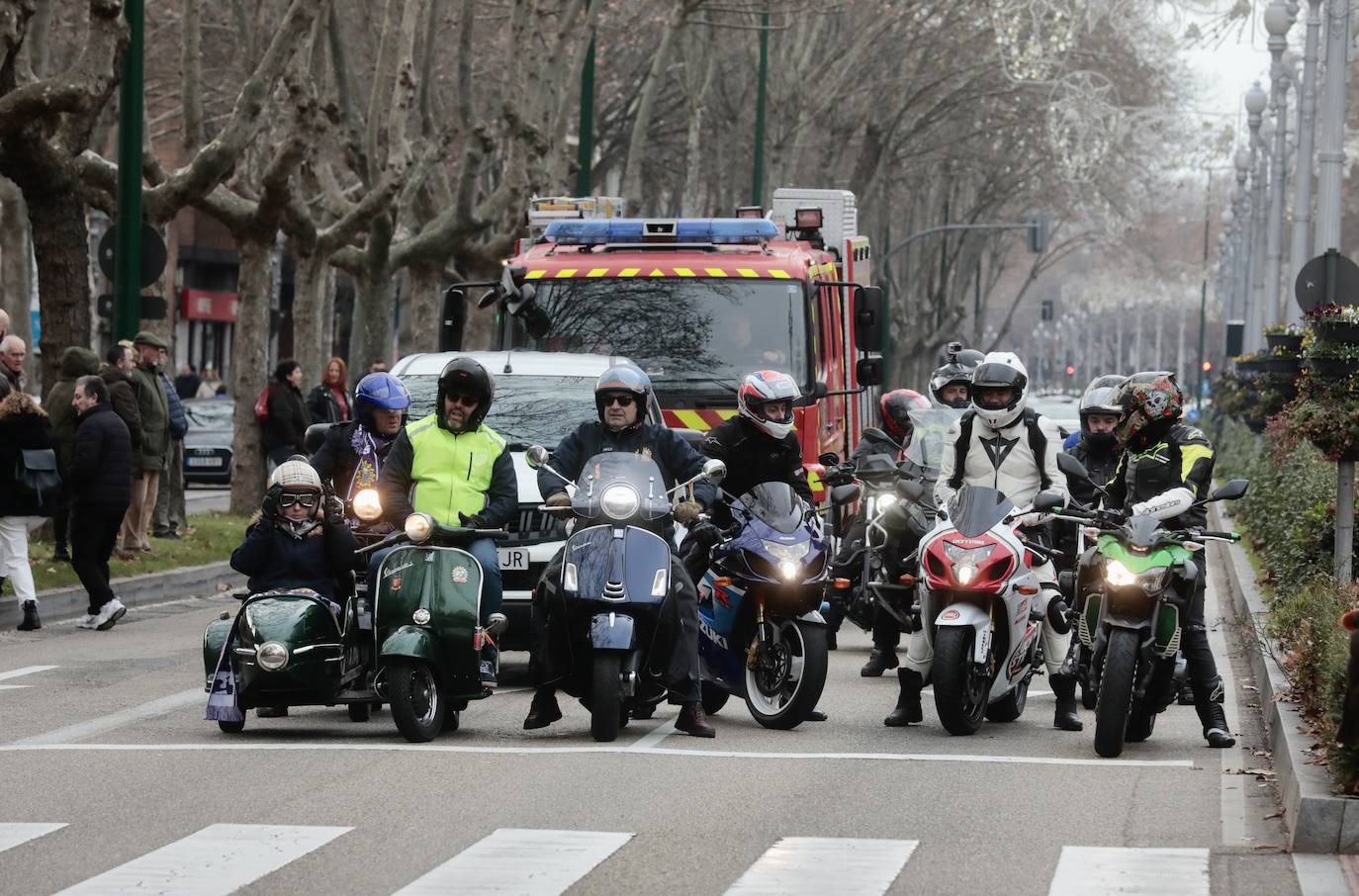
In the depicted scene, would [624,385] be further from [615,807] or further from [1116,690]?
[615,807]

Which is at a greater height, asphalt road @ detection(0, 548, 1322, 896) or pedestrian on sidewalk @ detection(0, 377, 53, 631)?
pedestrian on sidewalk @ detection(0, 377, 53, 631)

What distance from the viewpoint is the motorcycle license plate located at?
42.0 ft

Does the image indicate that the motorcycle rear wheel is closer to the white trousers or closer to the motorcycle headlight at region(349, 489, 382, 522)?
the motorcycle headlight at region(349, 489, 382, 522)

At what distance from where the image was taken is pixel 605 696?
1051cm

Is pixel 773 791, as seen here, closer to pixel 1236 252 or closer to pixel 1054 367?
pixel 1236 252

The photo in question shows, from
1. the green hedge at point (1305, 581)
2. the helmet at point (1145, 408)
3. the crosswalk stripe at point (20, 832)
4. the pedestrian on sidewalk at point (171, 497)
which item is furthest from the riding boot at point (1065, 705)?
the pedestrian on sidewalk at point (171, 497)

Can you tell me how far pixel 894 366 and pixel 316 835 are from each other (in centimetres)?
5487

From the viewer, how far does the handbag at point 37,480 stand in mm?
15703

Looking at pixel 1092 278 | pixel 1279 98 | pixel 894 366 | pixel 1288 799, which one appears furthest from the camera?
pixel 1092 278

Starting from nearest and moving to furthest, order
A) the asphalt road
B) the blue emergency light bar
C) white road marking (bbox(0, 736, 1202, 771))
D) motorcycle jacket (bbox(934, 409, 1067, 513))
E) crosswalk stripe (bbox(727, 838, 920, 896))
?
1. crosswalk stripe (bbox(727, 838, 920, 896))
2. the asphalt road
3. white road marking (bbox(0, 736, 1202, 771))
4. motorcycle jacket (bbox(934, 409, 1067, 513))
5. the blue emergency light bar

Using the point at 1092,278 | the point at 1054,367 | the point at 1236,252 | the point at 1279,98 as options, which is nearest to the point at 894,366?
the point at 1236,252

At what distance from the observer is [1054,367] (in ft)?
585

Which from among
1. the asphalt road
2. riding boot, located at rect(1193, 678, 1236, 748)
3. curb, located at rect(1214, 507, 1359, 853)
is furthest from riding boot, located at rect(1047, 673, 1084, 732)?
curb, located at rect(1214, 507, 1359, 853)

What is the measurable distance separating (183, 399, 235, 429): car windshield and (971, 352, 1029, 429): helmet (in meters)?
25.1
